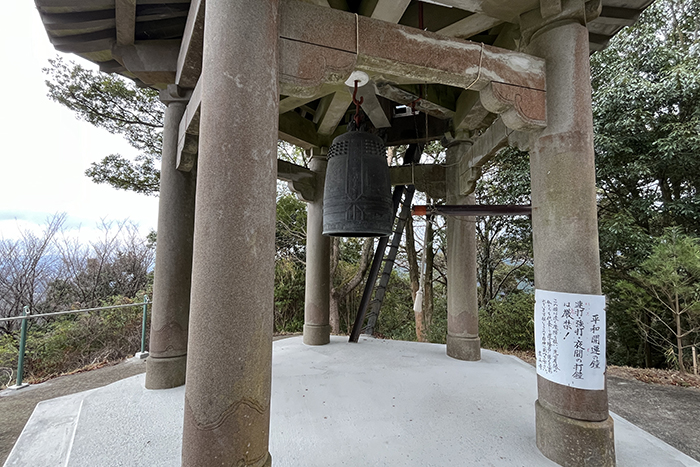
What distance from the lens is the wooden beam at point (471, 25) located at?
11.4ft

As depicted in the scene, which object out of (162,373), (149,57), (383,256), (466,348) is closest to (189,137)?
(149,57)

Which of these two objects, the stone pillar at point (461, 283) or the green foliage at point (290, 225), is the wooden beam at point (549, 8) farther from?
the green foliage at point (290, 225)

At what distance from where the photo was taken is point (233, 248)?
5.78 feet

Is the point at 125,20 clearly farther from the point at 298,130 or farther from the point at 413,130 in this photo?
the point at 413,130

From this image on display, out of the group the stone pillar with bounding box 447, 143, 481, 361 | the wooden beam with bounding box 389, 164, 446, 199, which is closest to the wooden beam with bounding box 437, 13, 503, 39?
the stone pillar with bounding box 447, 143, 481, 361

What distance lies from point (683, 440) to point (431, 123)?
205 inches

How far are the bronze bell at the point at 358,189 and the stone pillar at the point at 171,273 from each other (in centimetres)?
167

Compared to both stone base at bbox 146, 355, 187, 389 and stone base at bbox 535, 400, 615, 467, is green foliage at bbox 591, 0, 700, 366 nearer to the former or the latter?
stone base at bbox 535, 400, 615, 467

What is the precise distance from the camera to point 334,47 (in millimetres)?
2250

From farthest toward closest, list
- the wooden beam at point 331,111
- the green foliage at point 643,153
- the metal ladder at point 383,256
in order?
the green foliage at point 643,153 → the metal ladder at point 383,256 → the wooden beam at point 331,111

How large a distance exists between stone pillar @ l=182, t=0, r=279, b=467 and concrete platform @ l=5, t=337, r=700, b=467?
901mm

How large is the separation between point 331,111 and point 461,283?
342 centimetres

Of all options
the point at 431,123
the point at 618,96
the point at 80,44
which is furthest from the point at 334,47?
the point at 618,96

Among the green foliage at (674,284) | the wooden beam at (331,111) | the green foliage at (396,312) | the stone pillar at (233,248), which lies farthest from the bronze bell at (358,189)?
the green foliage at (396,312)
